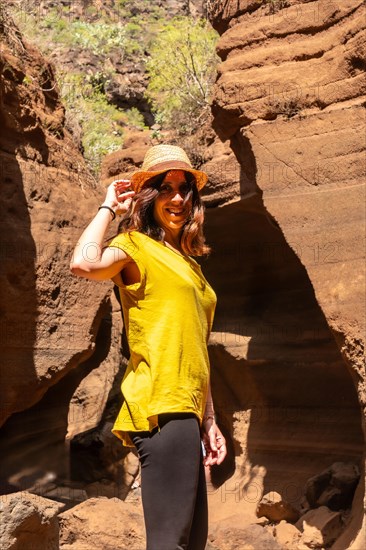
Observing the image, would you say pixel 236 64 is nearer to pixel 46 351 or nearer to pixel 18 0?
pixel 46 351

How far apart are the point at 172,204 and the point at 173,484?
1009mm

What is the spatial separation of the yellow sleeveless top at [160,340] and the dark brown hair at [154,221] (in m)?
0.09

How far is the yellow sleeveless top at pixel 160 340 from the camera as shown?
8.52ft

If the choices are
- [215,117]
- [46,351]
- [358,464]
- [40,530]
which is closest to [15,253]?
[46,351]

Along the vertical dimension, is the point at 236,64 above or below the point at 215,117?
above

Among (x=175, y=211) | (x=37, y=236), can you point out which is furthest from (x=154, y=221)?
(x=37, y=236)

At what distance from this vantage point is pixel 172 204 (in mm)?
2943

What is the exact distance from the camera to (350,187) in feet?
19.4

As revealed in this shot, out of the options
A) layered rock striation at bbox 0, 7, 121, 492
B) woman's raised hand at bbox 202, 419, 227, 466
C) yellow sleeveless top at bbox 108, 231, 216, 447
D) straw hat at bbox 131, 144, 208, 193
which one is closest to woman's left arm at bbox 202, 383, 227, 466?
woman's raised hand at bbox 202, 419, 227, 466

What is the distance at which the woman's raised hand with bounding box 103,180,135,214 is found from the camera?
112 inches

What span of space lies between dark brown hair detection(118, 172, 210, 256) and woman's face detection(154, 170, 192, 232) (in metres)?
0.01

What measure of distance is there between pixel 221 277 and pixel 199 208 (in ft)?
22.7

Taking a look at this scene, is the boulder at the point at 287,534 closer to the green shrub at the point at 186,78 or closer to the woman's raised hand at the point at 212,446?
the woman's raised hand at the point at 212,446

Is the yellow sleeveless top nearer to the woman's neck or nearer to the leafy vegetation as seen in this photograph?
the woman's neck
